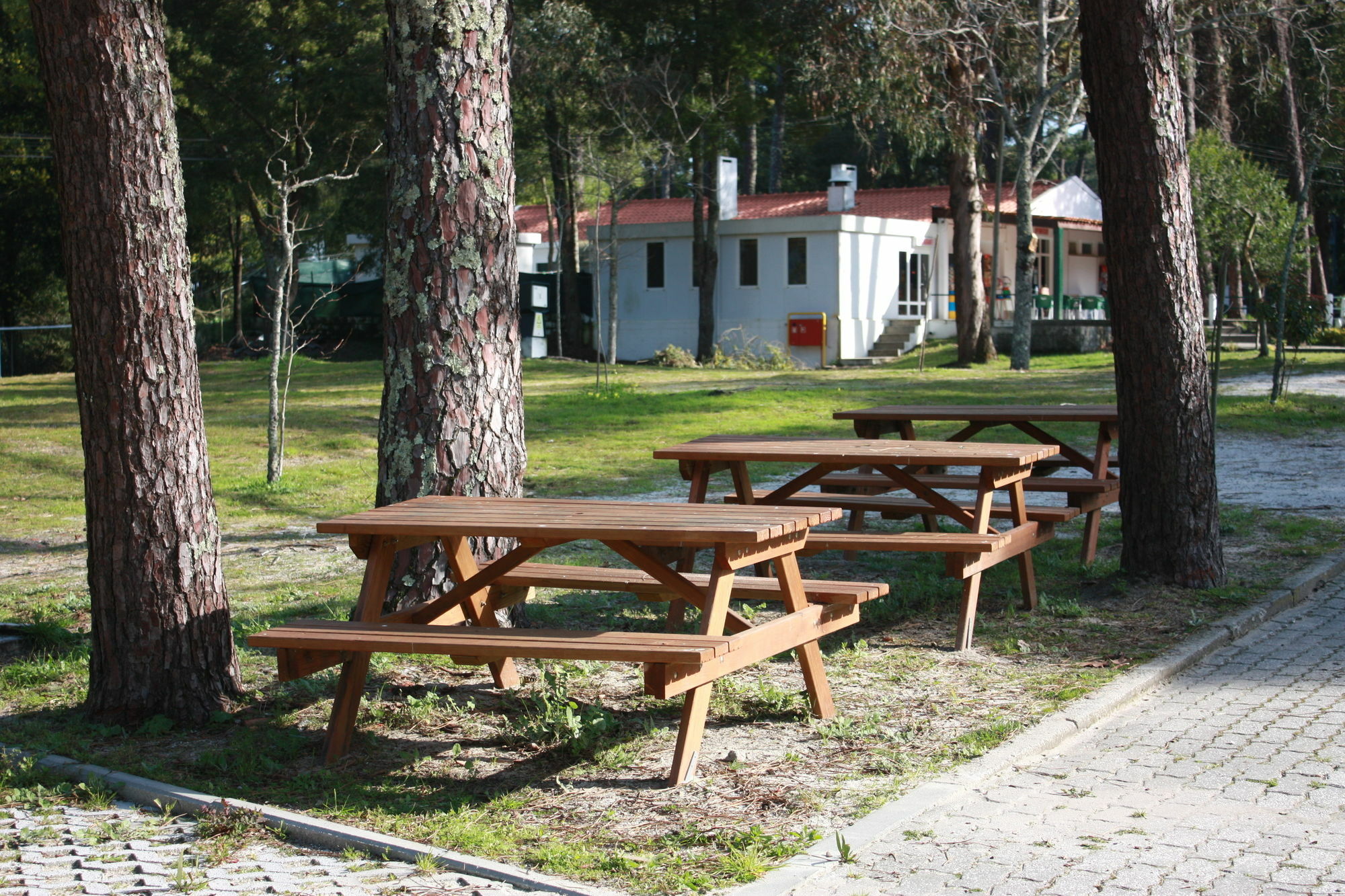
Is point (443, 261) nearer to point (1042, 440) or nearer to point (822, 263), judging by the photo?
point (1042, 440)

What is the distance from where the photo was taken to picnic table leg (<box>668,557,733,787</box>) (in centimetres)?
432

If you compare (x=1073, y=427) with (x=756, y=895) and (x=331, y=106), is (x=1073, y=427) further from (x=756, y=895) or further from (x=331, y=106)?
(x=331, y=106)

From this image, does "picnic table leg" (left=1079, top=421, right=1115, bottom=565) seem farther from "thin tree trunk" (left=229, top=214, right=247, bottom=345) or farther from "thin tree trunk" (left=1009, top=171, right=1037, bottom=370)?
"thin tree trunk" (left=229, top=214, right=247, bottom=345)

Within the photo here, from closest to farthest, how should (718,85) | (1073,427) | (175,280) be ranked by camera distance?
(175,280) < (1073,427) < (718,85)

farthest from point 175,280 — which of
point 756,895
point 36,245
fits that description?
point 36,245

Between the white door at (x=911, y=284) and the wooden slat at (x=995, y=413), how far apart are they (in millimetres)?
27947

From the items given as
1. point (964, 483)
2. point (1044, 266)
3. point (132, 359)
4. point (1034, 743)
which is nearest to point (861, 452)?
point (964, 483)

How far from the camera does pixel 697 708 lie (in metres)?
4.34

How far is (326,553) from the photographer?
8930mm

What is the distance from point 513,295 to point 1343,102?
25.8 metres

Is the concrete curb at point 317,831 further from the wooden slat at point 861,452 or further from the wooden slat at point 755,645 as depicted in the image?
Answer: the wooden slat at point 861,452

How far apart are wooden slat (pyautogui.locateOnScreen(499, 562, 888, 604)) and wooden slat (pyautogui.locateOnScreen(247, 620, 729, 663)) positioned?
32.9 inches

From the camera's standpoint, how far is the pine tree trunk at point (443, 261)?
5.62m

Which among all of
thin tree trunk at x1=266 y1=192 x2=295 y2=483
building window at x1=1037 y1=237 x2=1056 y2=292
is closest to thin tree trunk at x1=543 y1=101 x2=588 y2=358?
building window at x1=1037 y1=237 x2=1056 y2=292
